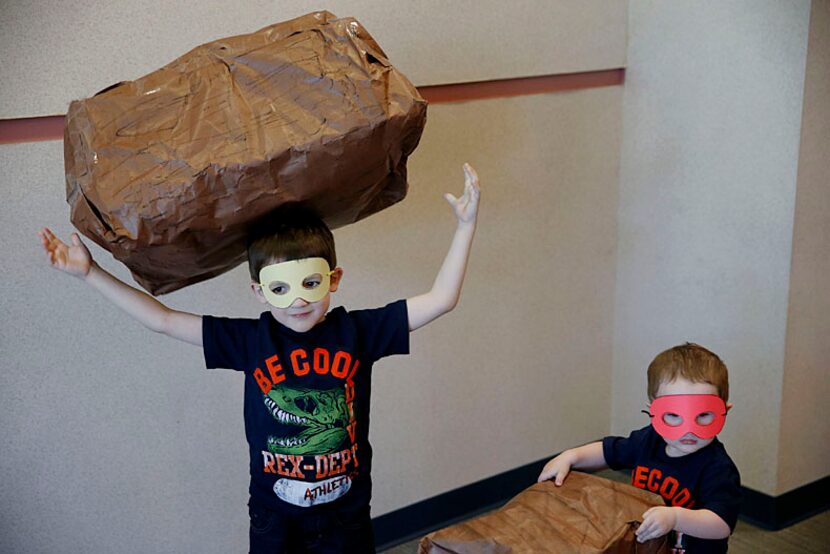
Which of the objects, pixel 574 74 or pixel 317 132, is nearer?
pixel 317 132

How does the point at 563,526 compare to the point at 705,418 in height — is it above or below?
below

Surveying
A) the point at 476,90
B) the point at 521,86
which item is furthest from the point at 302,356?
the point at 521,86

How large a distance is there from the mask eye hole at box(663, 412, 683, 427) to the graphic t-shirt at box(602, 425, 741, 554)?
0.08 meters

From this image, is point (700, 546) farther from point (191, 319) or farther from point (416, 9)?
point (416, 9)

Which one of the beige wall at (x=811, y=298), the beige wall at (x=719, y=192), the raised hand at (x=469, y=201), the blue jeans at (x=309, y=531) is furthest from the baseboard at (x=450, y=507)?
the raised hand at (x=469, y=201)

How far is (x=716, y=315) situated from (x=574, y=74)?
87 cm

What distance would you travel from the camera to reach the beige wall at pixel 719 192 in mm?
2727

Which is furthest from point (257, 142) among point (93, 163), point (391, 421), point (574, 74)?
point (574, 74)

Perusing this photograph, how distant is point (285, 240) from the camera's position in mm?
1790

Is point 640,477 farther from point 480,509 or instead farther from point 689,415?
point 480,509

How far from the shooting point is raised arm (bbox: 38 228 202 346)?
1789mm

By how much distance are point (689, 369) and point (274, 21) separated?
4.28ft

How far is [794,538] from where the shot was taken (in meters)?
2.84

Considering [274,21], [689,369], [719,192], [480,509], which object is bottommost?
[480,509]
